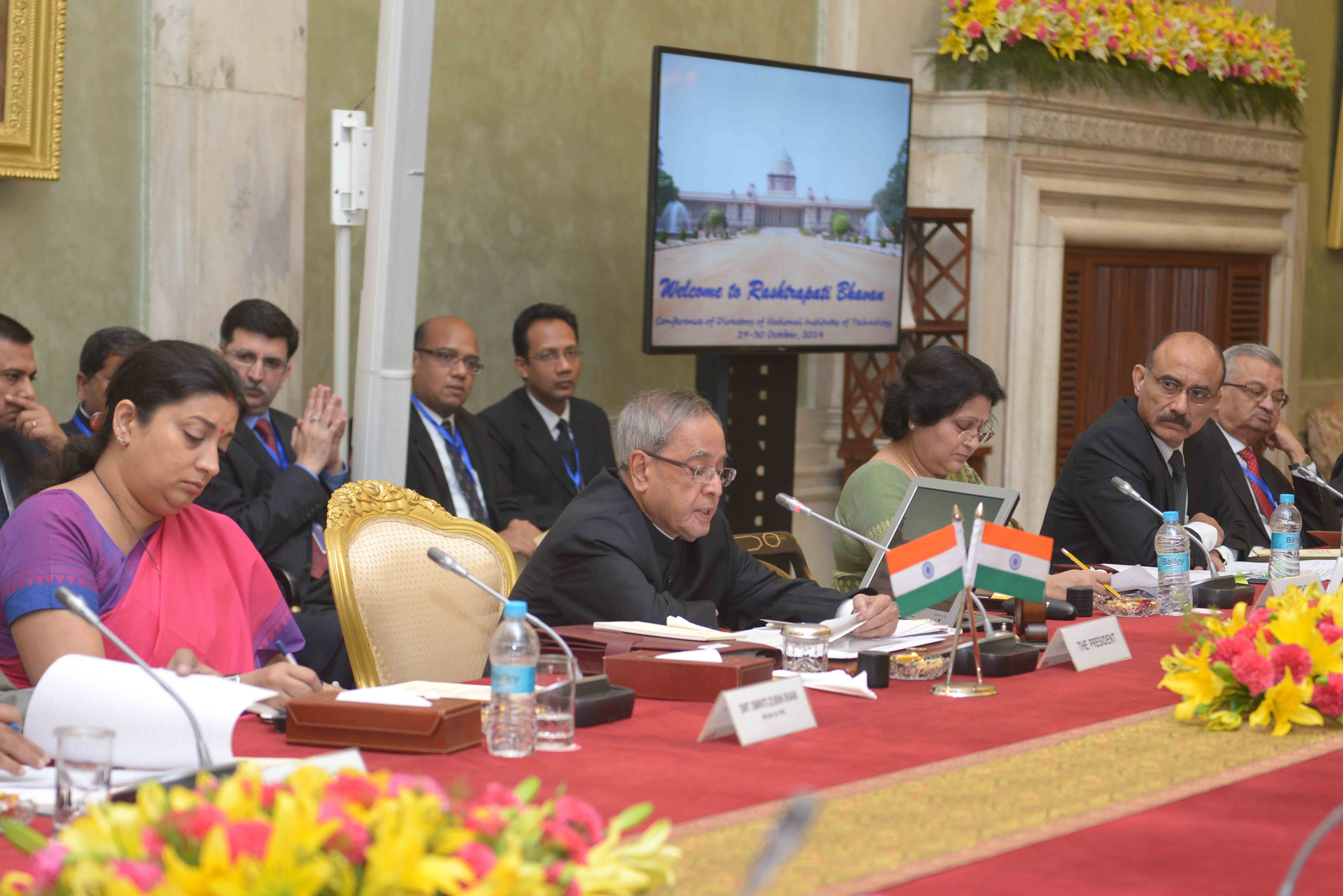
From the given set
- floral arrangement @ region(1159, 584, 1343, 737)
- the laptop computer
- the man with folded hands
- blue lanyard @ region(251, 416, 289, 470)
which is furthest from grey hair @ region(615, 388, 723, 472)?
blue lanyard @ region(251, 416, 289, 470)

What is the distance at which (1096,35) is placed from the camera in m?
7.22

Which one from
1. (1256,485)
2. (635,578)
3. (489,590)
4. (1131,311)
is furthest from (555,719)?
(1131,311)

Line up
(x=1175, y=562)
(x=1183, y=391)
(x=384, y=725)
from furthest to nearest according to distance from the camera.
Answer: (x=1183, y=391) → (x=1175, y=562) → (x=384, y=725)

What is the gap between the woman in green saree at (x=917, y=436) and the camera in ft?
12.5

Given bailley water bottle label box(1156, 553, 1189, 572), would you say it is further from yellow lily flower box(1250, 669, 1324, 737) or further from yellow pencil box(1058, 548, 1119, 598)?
yellow lily flower box(1250, 669, 1324, 737)

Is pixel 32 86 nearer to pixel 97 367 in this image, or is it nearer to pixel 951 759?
pixel 97 367

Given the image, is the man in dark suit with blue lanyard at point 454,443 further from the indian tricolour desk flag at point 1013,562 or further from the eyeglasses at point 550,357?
the indian tricolour desk flag at point 1013,562

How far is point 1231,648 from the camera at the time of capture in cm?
231

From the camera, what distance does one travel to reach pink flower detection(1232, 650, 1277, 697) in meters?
2.28

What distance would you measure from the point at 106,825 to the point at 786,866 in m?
0.72

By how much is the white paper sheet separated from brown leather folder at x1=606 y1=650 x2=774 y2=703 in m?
0.37

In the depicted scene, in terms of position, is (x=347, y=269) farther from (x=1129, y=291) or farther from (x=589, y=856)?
(x=1129, y=291)

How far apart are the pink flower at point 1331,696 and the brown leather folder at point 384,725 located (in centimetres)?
121

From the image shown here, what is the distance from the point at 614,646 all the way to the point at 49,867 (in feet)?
5.04
